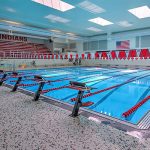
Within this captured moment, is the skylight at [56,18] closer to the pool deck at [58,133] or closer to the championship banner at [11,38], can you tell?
the championship banner at [11,38]

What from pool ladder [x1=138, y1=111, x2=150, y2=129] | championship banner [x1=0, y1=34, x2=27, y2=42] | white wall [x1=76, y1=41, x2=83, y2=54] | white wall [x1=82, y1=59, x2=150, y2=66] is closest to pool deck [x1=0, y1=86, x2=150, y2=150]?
pool ladder [x1=138, y1=111, x2=150, y2=129]

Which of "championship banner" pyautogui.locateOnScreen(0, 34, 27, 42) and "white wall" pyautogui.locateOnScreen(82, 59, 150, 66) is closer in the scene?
"white wall" pyautogui.locateOnScreen(82, 59, 150, 66)

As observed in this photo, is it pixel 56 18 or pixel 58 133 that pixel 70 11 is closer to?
pixel 56 18

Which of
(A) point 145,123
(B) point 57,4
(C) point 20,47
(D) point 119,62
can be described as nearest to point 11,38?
(C) point 20,47

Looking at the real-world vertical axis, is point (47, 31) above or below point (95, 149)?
above

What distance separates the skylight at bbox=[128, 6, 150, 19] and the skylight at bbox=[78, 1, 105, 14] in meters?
1.78

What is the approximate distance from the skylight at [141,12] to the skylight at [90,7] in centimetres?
178

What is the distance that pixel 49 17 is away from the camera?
33.5ft

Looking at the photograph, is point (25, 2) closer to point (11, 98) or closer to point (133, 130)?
point (11, 98)

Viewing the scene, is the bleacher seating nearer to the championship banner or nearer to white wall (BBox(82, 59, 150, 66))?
the championship banner

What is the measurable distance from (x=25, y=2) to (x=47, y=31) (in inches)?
252

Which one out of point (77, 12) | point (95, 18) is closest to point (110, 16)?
point (95, 18)

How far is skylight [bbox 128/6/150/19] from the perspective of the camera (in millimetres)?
8367

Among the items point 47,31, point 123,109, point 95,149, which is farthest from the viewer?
point 47,31
